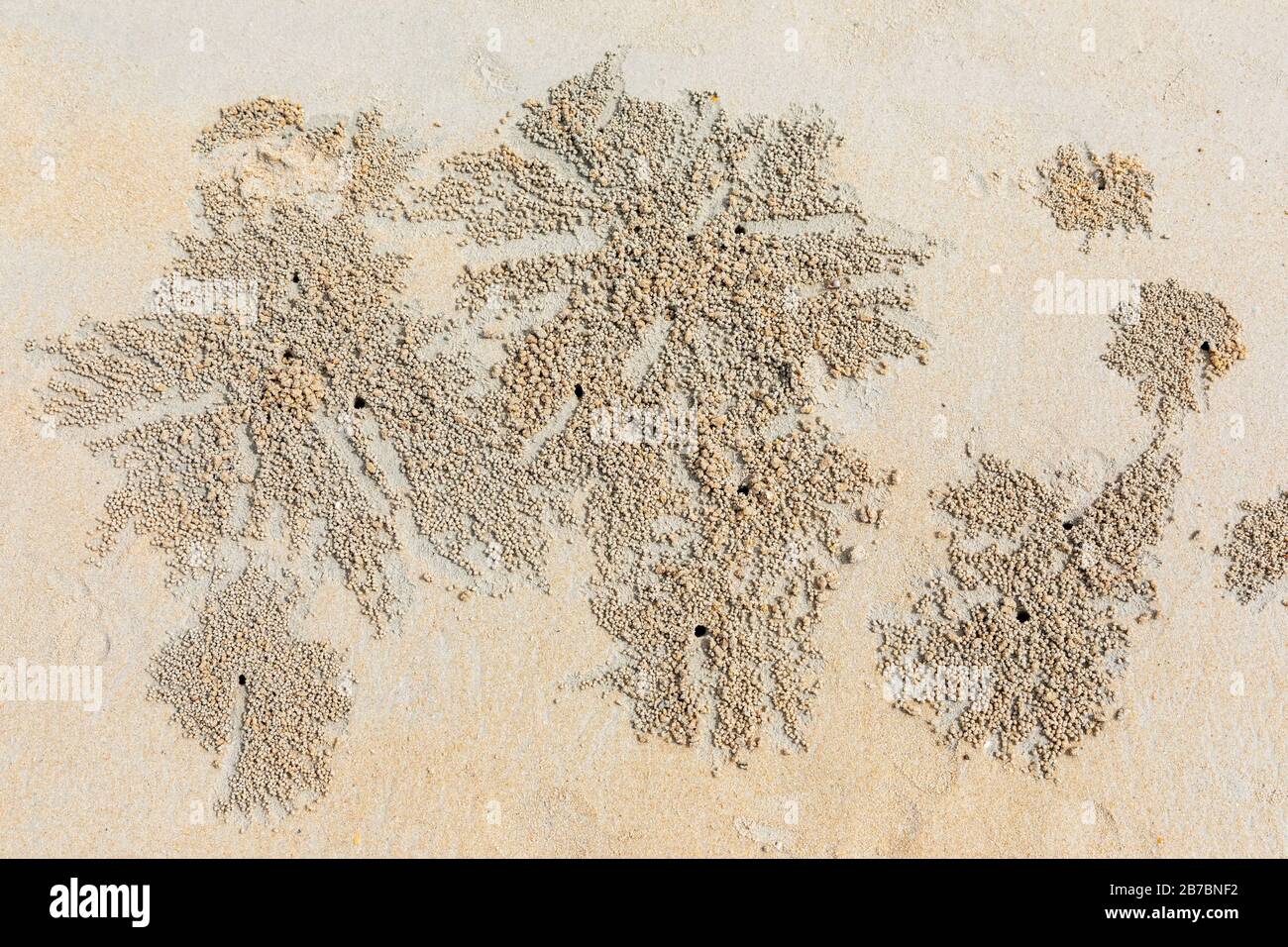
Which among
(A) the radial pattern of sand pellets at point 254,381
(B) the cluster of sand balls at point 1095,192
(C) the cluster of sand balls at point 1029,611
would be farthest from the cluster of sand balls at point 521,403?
(B) the cluster of sand balls at point 1095,192

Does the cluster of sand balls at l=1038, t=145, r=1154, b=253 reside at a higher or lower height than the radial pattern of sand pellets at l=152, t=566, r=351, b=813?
higher

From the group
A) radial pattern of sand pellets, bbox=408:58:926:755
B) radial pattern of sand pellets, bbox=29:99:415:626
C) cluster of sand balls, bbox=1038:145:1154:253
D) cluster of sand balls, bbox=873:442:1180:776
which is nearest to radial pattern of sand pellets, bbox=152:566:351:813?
radial pattern of sand pellets, bbox=29:99:415:626

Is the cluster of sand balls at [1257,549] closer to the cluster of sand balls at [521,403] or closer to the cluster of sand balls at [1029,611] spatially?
the cluster of sand balls at [1029,611]

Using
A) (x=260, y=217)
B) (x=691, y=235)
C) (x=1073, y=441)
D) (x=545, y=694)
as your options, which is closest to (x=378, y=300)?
(x=260, y=217)

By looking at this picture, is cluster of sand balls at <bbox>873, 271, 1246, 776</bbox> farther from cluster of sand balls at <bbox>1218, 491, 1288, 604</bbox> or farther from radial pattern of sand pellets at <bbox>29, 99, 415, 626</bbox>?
radial pattern of sand pellets at <bbox>29, 99, 415, 626</bbox>

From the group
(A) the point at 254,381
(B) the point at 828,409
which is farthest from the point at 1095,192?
(A) the point at 254,381
